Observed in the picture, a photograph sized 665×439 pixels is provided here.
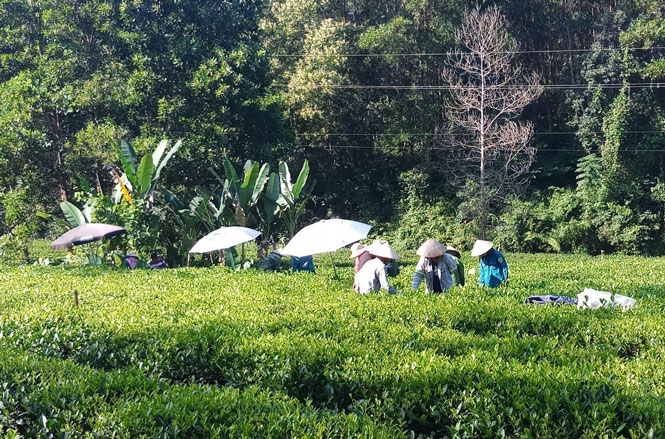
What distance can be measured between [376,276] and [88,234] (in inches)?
315

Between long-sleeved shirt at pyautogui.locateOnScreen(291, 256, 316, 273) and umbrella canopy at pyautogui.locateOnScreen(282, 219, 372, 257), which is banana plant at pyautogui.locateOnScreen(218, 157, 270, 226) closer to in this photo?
long-sleeved shirt at pyautogui.locateOnScreen(291, 256, 316, 273)

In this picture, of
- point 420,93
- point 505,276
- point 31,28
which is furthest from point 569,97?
point 31,28

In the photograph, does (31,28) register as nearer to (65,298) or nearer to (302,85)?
(302,85)

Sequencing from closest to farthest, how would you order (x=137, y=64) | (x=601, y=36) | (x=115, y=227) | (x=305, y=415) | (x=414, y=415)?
(x=305, y=415) → (x=414, y=415) → (x=115, y=227) → (x=137, y=64) → (x=601, y=36)

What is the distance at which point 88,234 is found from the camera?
14156 mm

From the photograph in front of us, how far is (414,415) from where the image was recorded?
4.92m

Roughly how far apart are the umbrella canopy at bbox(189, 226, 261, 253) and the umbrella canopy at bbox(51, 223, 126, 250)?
2.42m

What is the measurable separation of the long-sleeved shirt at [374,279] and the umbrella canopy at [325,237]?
61.9 inches

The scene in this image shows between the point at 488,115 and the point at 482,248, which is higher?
the point at 488,115

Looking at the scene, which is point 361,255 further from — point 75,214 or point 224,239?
point 75,214

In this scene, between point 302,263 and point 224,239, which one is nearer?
point 302,263

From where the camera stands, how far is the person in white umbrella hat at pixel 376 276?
9.06 meters

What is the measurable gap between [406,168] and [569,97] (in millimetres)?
8786

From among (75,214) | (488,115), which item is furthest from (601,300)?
(488,115)
